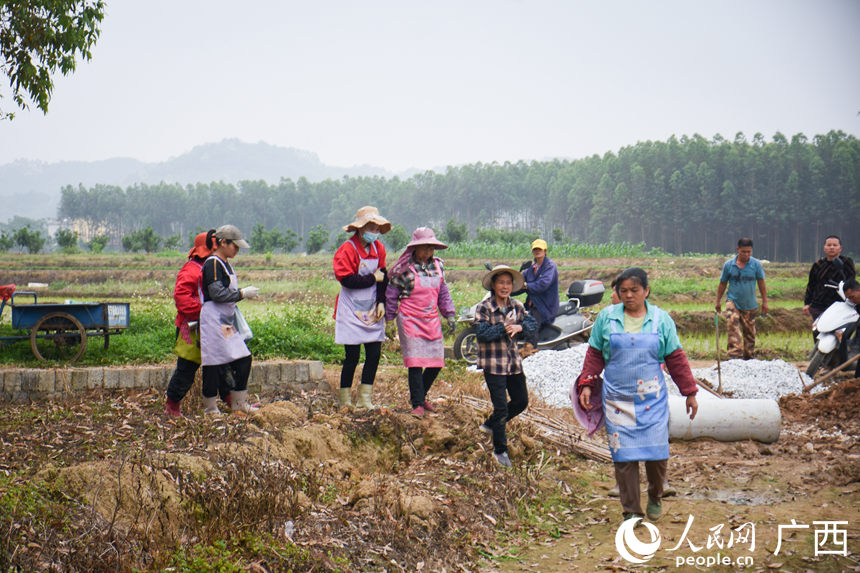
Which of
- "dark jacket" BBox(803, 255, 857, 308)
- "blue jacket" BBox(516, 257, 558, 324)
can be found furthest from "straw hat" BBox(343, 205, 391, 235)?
"dark jacket" BBox(803, 255, 857, 308)

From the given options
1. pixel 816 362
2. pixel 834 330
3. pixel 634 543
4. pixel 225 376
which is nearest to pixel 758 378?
pixel 816 362

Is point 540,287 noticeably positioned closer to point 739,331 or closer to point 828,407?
point 739,331

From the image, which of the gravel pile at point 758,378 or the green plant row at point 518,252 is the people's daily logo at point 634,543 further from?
the green plant row at point 518,252

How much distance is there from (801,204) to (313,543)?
69246mm

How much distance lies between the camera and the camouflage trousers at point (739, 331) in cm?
1052

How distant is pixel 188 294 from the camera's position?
20.7ft

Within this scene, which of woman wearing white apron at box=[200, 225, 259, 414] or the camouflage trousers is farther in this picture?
the camouflage trousers

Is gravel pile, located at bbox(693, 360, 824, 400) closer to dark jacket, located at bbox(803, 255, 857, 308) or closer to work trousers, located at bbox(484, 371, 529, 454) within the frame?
dark jacket, located at bbox(803, 255, 857, 308)

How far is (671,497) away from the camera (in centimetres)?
528

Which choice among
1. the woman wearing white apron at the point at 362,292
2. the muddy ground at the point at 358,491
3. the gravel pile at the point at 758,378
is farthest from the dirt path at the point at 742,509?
the woman wearing white apron at the point at 362,292

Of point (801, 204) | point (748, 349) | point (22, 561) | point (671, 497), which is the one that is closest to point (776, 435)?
point (671, 497)

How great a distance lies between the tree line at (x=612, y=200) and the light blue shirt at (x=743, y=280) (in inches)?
1717

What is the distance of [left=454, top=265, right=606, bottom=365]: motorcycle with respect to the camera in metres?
11.1

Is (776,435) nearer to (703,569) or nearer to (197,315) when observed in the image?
(703,569)
